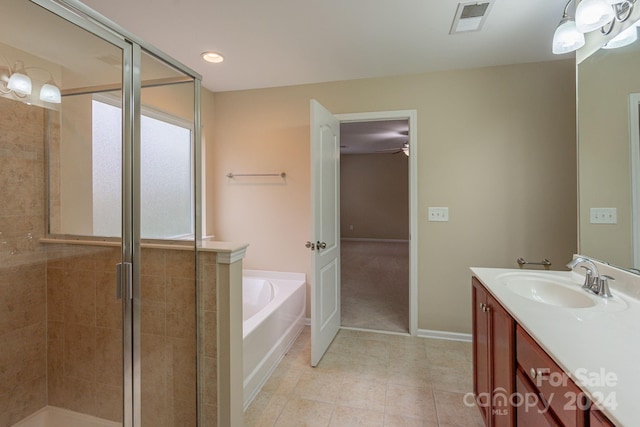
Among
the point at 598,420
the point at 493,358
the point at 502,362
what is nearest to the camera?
the point at 598,420

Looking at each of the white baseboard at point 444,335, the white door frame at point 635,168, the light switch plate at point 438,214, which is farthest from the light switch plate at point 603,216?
the white baseboard at point 444,335

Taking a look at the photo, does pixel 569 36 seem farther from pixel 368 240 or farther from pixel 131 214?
pixel 368 240

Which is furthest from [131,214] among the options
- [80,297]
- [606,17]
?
[606,17]

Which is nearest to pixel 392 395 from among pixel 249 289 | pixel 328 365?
pixel 328 365

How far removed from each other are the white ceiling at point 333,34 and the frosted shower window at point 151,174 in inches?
28.6

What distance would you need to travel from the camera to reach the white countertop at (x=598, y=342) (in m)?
0.64

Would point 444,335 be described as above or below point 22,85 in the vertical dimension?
below

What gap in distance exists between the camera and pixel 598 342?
0.86 metres

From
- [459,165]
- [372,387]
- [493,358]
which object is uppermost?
[459,165]

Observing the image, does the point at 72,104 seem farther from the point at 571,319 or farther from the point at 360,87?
the point at 571,319

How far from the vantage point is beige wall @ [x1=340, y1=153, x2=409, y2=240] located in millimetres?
7988

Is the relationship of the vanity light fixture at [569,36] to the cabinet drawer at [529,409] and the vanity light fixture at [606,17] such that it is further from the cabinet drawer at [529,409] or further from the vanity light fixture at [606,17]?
the cabinet drawer at [529,409]

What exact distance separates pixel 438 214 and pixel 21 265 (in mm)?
2967

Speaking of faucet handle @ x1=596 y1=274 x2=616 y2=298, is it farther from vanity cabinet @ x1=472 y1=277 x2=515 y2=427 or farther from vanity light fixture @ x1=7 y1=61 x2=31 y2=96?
vanity light fixture @ x1=7 y1=61 x2=31 y2=96
